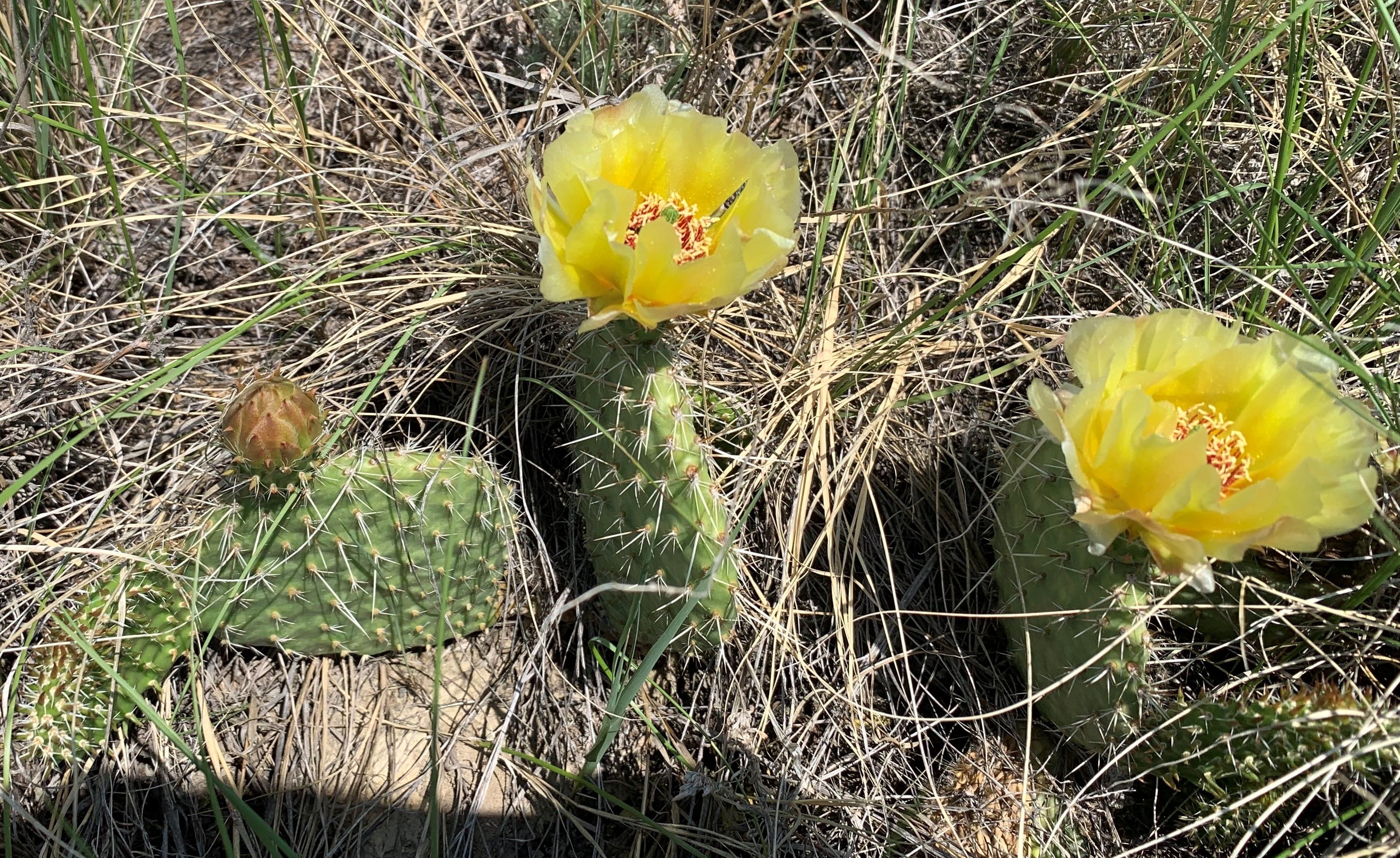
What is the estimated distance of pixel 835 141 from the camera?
1.67 m

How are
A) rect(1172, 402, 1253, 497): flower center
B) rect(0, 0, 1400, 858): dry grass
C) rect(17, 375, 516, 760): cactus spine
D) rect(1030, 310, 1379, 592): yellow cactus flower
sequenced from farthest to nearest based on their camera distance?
rect(0, 0, 1400, 858): dry grass, rect(17, 375, 516, 760): cactus spine, rect(1172, 402, 1253, 497): flower center, rect(1030, 310, 1379, 592): yellow cactus flower

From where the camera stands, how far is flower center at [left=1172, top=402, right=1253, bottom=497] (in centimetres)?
105

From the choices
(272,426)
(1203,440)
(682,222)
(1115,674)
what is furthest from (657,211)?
(1115,674)

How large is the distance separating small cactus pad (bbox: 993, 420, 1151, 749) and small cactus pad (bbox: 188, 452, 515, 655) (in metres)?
0.69

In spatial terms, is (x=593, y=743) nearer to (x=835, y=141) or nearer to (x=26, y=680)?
(x=26, y=680)

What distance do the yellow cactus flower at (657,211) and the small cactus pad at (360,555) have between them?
37 cm

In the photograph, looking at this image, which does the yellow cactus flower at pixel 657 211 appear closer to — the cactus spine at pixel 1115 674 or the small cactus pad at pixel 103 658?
the cactus spine at pixel 1115 674

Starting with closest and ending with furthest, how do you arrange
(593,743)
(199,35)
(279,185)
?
1. (593,743)
2. (279,185)
3. (199,35)

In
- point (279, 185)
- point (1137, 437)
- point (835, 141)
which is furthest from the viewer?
point (835, 141)

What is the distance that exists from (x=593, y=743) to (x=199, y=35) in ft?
5.17

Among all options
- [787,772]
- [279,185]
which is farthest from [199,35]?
[787,772]

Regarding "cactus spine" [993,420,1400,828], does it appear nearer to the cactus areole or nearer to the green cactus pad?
the green cactus pad

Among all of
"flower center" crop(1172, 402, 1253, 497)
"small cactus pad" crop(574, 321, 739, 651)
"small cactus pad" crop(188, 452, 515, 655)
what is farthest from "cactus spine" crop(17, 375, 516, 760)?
"flower center" crop(1172, 402, 1253, 497)

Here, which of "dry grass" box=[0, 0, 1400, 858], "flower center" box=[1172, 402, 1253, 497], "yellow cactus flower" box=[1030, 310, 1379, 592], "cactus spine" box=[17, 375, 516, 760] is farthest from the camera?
"dry grass" box=[0, 0, 1400, 858]
